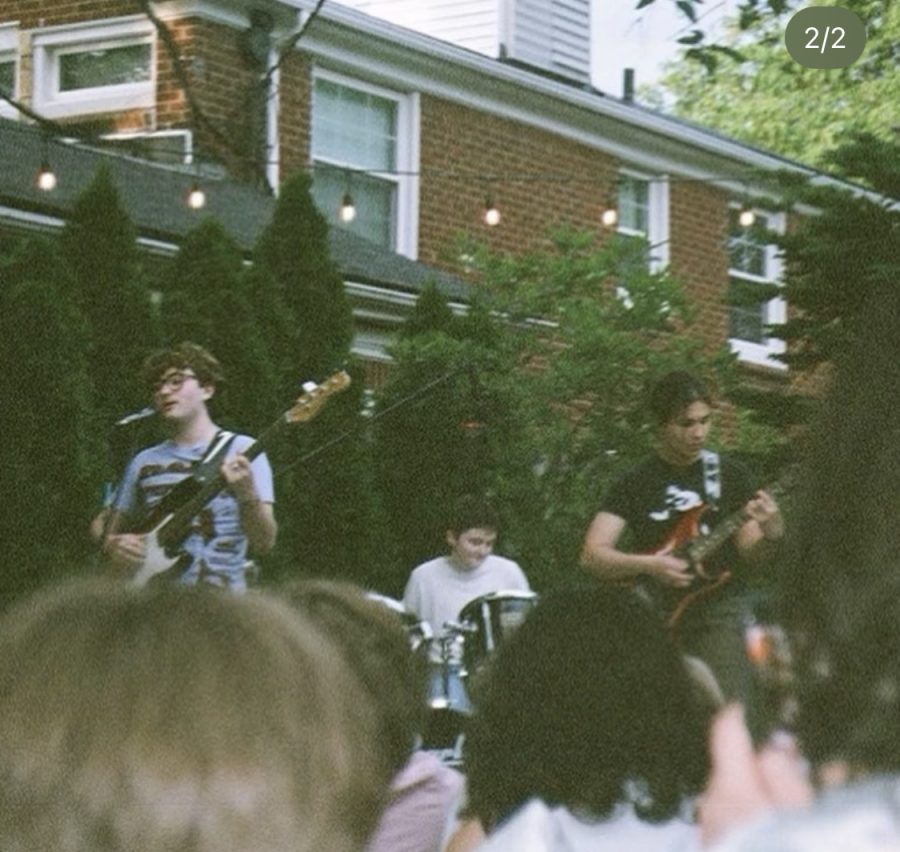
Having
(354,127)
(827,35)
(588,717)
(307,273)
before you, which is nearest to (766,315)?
(354,127)

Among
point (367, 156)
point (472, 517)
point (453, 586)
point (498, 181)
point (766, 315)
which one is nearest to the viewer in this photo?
point (472, 517)

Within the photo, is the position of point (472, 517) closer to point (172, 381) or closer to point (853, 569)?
point (172, 381)

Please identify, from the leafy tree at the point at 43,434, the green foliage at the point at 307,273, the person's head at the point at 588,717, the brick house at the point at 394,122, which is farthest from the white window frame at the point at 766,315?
the person's head at the point at 588,717

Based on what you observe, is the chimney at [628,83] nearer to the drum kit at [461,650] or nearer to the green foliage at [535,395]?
the green foliage at [535,395]

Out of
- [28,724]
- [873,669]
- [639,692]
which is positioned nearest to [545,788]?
[639,692]

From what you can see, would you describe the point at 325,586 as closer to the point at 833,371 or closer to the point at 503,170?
the point at 833,371

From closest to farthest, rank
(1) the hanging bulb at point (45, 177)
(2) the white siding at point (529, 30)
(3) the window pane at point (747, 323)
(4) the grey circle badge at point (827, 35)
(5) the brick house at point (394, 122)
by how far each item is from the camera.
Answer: (4) the grey circle badge at point (827, 35)
(1) the hanging bulb at point (45, 177)
(5) the brick house at point (394, 122)
(2) the white siding at point (529, 30)
(3) the window pane at point (747, 323)

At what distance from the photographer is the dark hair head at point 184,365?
824cm

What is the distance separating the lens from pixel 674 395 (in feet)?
25.5

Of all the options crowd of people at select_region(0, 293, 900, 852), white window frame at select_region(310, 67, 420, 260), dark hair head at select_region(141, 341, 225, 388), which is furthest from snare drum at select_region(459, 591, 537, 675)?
crowd of people at select_region(0, 293, 900, 852)

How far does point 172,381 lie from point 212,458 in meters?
0.32

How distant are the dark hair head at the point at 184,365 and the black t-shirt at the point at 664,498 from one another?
157 cm

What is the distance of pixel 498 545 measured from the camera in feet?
44.5

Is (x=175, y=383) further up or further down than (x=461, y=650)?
further up
